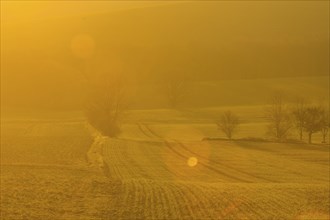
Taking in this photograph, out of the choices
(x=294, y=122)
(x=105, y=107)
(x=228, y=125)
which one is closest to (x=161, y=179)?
(x=228, y=125)

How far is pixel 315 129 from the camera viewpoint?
4678 centimetres

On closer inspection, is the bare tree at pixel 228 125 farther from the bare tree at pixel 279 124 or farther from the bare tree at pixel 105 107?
the bare tree at pixel 105 107

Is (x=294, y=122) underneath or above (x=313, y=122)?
above

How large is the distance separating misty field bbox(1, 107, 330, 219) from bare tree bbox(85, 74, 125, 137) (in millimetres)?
3544

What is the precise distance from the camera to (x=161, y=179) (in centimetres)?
2480

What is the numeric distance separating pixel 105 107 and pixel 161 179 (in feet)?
105

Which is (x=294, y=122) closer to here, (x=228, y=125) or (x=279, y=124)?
(x=279, y=124)

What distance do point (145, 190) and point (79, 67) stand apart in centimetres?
7708

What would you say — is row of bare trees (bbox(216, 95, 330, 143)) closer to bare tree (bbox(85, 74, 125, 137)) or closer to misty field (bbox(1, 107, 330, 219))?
misty field (bbox(1, 107, 330, 219))

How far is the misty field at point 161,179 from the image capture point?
16.4m

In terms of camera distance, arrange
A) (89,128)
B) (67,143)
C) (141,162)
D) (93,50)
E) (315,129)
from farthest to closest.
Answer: (93,50) → (89,128) → (315,129) → (67,143) → (141,162)

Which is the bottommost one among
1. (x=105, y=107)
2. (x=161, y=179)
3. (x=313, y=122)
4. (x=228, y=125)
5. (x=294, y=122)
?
(x=161, y=179)

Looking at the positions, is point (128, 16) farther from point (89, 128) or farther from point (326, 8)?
point (89, 128)

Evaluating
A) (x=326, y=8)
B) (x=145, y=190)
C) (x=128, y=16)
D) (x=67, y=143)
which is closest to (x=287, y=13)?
(x=326, y=8)
